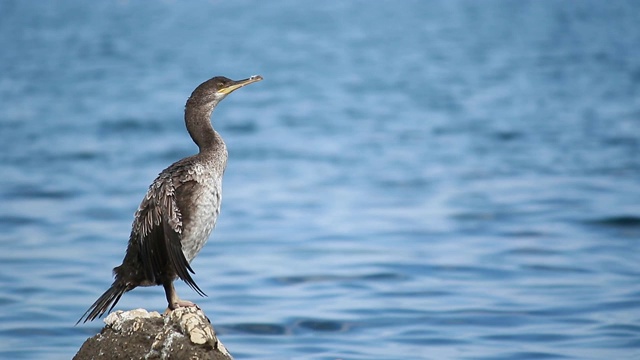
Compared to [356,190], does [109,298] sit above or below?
below

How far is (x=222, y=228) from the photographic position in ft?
52.1

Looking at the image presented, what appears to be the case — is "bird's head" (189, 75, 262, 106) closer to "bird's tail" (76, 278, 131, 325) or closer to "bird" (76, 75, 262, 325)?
"bird" (76, 75, 262, 325)

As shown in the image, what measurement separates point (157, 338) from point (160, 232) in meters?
0.75

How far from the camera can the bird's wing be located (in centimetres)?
738

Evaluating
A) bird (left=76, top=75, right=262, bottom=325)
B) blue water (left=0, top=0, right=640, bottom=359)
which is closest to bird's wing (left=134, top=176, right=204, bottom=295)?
bird (left=76, top=75, right=262, bottom=325)

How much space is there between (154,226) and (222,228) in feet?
27.6

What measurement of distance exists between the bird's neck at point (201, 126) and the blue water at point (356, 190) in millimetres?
2971

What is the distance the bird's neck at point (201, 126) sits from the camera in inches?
316

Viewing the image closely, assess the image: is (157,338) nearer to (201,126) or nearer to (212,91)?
(201,126)

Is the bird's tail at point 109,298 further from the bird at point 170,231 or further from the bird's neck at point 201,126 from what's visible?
the bird's neck at point 201,126

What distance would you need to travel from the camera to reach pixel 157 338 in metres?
6.98

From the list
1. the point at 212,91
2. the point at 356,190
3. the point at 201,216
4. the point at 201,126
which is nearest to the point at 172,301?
the point at 201,216

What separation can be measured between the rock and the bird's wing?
0.36 metres

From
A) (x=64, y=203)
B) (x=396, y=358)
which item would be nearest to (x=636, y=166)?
(x=64, y=203)
